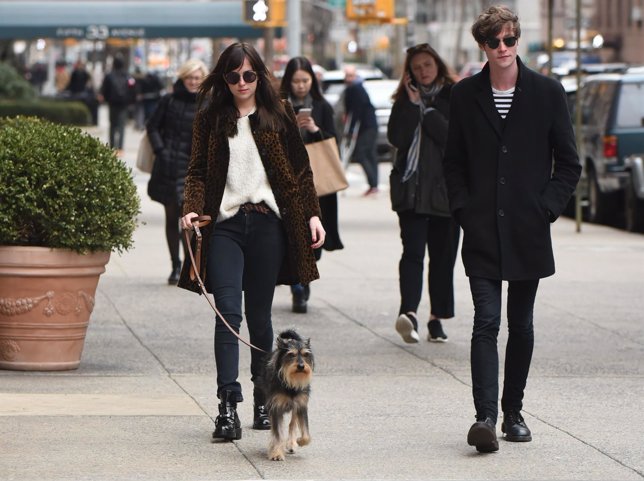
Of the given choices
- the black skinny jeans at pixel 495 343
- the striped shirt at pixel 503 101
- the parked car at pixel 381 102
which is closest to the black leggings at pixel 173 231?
the black skinny jeans at pixel 495 343

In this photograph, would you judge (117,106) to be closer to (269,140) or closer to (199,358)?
(199,358)

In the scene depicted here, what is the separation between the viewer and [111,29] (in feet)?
141

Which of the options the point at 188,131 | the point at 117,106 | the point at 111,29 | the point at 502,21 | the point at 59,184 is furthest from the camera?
the point at 111,29

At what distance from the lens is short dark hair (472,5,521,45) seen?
6.71 metres

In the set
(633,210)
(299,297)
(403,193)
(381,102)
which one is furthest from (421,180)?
(381,102)

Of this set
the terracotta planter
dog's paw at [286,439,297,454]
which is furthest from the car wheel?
dog's paw at [286,439,297,454]

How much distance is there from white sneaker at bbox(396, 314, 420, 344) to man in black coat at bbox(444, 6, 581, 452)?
291 cm

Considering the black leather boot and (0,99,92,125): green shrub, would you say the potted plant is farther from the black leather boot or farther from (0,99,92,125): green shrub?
(0,99,92,125): green shrub

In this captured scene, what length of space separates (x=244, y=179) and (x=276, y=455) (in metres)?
1.20

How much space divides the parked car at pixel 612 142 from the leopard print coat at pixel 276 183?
11.2 meters

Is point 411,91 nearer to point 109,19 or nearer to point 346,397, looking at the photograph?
point 346,397

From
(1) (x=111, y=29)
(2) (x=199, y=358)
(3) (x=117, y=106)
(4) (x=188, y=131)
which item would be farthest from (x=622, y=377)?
(1) (x=111, y=29)

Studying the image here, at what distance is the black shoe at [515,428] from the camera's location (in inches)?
277

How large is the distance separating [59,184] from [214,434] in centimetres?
213
